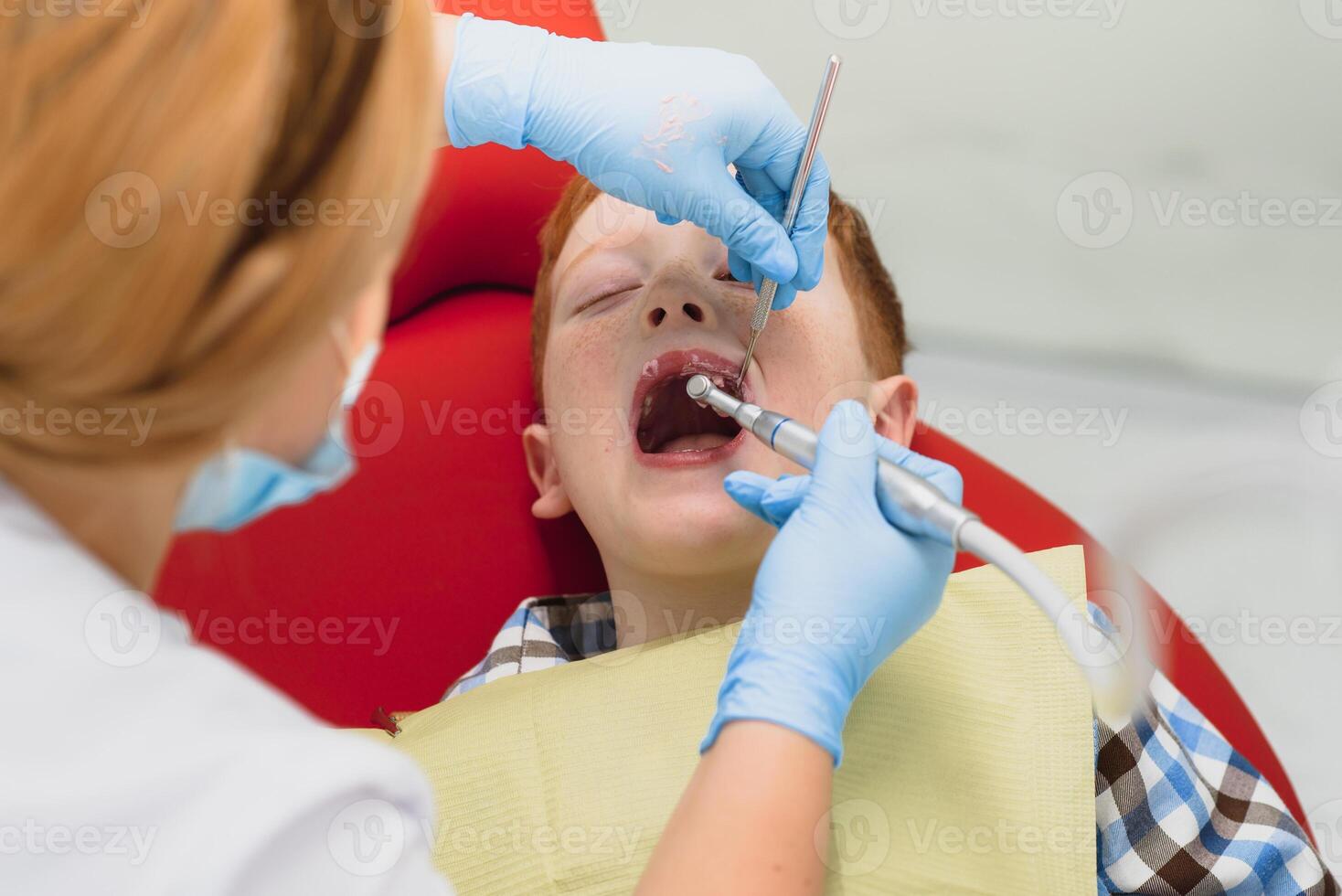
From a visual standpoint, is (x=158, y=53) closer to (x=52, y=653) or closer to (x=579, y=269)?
(x=52, y=653)

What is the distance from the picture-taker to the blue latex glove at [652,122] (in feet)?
3.77

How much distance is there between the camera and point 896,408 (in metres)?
1.42

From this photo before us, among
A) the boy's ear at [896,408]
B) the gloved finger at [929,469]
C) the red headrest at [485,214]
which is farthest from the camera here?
the red headrest at [485,214]

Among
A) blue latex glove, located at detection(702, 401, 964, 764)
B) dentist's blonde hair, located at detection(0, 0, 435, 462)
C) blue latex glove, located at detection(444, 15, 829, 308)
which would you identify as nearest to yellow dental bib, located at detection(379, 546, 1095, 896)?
blue latex glove, located at detection(702, 401, 964, 764)

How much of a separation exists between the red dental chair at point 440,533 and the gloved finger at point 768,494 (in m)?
0.49

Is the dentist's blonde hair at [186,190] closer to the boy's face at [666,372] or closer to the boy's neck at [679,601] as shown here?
the boy's face at [666,372]

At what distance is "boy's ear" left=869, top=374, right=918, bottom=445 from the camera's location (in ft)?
4.55

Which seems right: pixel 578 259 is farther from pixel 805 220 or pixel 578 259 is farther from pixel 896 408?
pixel 896 408

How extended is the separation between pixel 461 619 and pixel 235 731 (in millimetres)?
839

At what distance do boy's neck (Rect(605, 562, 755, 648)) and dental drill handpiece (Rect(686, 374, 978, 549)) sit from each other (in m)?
0.24

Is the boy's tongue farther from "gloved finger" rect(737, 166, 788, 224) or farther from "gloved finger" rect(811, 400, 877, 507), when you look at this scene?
"gloved finger" rect(811, 400, 877, 507)

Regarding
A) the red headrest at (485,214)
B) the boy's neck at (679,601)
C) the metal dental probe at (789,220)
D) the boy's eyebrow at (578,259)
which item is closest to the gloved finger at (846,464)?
the metal dental probe at (789,220)

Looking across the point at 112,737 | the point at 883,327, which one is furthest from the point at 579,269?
the point at 112,737

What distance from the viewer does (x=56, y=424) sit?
640 mm
